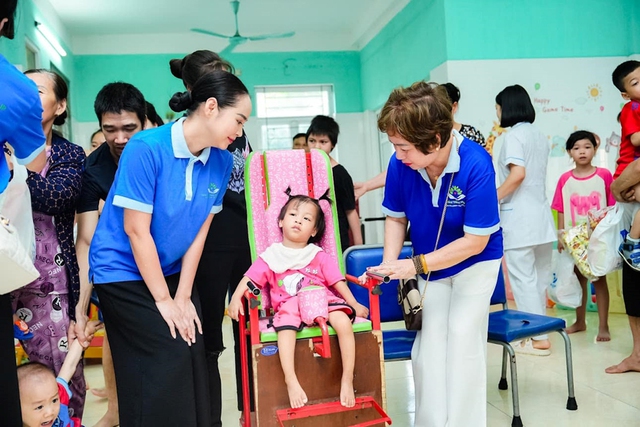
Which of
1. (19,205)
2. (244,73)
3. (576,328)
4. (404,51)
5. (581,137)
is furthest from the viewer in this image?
(244,73)

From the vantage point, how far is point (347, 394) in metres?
2.11

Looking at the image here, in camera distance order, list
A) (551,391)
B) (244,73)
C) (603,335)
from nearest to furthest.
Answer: (551,391) < (603,335) < (244,73)

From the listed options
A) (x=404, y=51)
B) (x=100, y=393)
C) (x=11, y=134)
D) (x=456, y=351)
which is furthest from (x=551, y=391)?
(x=404, y=51)

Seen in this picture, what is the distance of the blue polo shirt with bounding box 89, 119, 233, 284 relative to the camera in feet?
5.59

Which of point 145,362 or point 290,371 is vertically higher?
point 145,362

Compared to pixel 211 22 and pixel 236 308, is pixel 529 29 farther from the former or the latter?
pixel 236 308

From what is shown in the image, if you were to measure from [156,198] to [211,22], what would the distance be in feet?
24.6

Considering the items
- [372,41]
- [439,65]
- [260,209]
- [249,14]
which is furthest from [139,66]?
[260,209]

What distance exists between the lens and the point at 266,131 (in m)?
9.32

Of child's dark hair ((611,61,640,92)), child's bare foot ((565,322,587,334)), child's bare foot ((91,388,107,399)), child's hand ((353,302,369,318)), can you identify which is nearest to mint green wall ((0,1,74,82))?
child's bare foot ((91,388,107,399))

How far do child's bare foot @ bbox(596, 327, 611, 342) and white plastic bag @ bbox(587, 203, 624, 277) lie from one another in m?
0.67

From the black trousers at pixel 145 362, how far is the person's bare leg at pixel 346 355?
57 centimetres

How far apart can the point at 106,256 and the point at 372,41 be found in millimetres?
7634

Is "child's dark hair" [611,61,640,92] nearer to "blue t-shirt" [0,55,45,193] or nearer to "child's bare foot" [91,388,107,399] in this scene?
"blue t-shirt" [0,55,45,193]
